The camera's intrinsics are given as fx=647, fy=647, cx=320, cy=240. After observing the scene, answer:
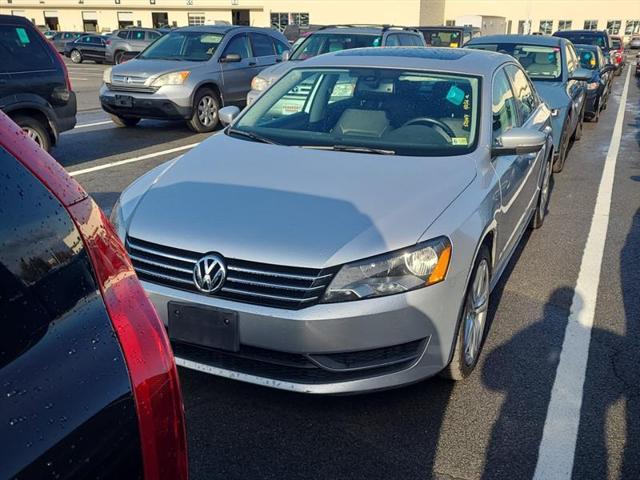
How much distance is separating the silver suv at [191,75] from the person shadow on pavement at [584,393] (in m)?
7.98

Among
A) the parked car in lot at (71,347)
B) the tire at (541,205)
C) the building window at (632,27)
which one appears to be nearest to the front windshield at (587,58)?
the tire at (541,205)

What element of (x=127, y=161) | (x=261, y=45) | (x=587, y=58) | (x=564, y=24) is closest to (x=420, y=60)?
(x=127, y=161)

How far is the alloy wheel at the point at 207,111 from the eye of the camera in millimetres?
11366

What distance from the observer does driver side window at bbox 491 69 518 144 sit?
422 centimetres

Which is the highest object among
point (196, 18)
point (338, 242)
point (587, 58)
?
point (338, 242)

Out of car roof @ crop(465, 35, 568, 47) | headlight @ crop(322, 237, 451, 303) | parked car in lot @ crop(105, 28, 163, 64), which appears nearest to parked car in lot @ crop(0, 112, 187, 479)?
headlight @ crop(322, 237, 451, 303)

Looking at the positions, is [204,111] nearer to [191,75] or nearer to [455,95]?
[191,75]

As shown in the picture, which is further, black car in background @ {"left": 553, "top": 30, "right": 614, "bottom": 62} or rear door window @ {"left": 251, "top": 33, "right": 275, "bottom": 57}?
black car in background @ {"left": 553, "top": 30, "right": 614, "bottom": 62}

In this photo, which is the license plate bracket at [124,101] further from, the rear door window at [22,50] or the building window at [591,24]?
the building window at [591,24]

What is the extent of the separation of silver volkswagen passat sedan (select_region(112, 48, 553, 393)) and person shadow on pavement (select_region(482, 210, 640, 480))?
0.28 metres

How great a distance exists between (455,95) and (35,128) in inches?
222

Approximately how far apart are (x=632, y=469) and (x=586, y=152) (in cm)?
831

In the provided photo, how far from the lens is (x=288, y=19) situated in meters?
59.7

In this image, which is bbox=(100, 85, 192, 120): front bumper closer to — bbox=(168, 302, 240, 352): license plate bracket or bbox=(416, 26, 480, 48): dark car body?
bbox=(168, 302, 240, 352): license plate bracket
